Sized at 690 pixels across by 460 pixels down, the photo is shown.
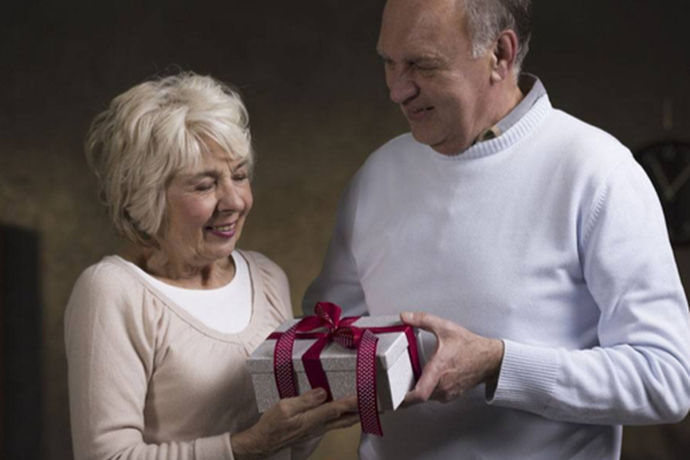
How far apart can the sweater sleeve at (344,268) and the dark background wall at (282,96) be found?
2.81 m

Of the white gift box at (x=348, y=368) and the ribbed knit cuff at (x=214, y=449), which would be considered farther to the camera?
the ribbed knit cuff at (x=214, y=449)

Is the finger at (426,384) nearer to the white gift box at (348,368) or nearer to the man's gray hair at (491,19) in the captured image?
the white gift box at (348,368)

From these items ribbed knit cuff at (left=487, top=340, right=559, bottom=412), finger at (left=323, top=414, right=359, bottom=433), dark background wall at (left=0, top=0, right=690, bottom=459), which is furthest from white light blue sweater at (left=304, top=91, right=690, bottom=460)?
dark background wall at (left=0, top=0, right=690, bottom=459)

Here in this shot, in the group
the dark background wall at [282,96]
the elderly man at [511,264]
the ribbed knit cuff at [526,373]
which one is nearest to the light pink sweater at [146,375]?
the elderly man at [511,264]

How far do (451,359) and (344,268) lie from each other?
512 millimetres

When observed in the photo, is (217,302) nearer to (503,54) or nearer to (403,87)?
(403,87)

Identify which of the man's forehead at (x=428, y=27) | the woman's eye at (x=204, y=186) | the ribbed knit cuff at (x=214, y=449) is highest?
the man's forehead at (x=428, y=27)

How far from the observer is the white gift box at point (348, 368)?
62.9 inches

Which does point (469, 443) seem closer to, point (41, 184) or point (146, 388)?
point (146, 388)

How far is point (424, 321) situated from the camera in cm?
166

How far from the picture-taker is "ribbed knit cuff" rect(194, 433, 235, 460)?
69.7 inches

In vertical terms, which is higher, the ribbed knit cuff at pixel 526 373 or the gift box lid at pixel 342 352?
the gift box lid at pixel 342 352

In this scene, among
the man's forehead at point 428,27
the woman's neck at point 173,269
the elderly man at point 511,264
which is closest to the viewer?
the elderly man at point 511,264

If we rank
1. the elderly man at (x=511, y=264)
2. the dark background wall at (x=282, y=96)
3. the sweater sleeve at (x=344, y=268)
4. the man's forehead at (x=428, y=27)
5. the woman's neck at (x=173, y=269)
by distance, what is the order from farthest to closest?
1. the dark background wall at (x=282, y=96)
2. the sweater sleeve at (x=344, y=268)
3. the woman's neck at (x=173, y=269)
4. the man's forehead at (x=428, y=27)
5. the elderly man at (x=511, y=264)
